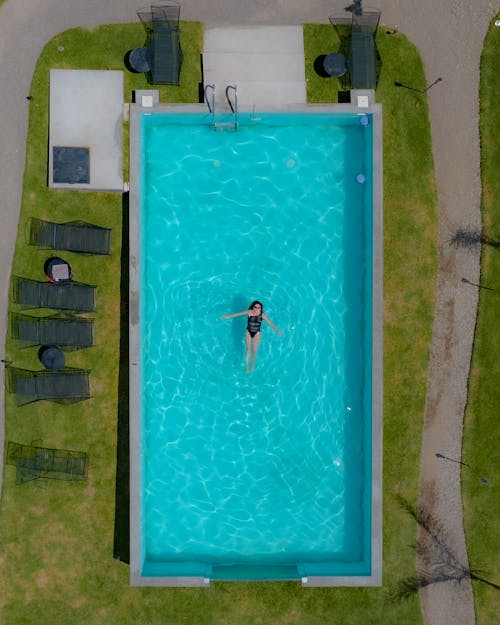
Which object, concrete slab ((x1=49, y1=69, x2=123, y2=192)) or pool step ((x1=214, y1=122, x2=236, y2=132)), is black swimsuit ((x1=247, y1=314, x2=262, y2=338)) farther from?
pool step ((x1=214, y1=122, x2=236, y2=132))

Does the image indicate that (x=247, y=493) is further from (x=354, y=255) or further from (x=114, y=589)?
(x=354, y=255)

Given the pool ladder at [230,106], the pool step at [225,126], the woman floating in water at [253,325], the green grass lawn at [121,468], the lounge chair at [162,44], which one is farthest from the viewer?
the green grass lawn at [121,468]

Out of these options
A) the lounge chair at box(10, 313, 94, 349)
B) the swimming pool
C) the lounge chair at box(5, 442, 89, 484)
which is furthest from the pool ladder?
the lounge chair at box(5, 442, 89, 484)

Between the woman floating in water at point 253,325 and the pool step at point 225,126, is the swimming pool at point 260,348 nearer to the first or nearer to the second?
the pool step at point 225,126

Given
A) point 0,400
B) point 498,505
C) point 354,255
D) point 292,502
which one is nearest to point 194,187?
point 354,255

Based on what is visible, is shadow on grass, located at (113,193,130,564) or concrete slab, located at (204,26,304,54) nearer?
concrete slab, located at (204,26,304,54)

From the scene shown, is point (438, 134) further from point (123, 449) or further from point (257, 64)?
point (123, 449)

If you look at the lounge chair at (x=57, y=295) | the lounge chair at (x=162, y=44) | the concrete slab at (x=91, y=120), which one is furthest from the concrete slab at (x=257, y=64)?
the lounge chair at (x=57, y=295)
